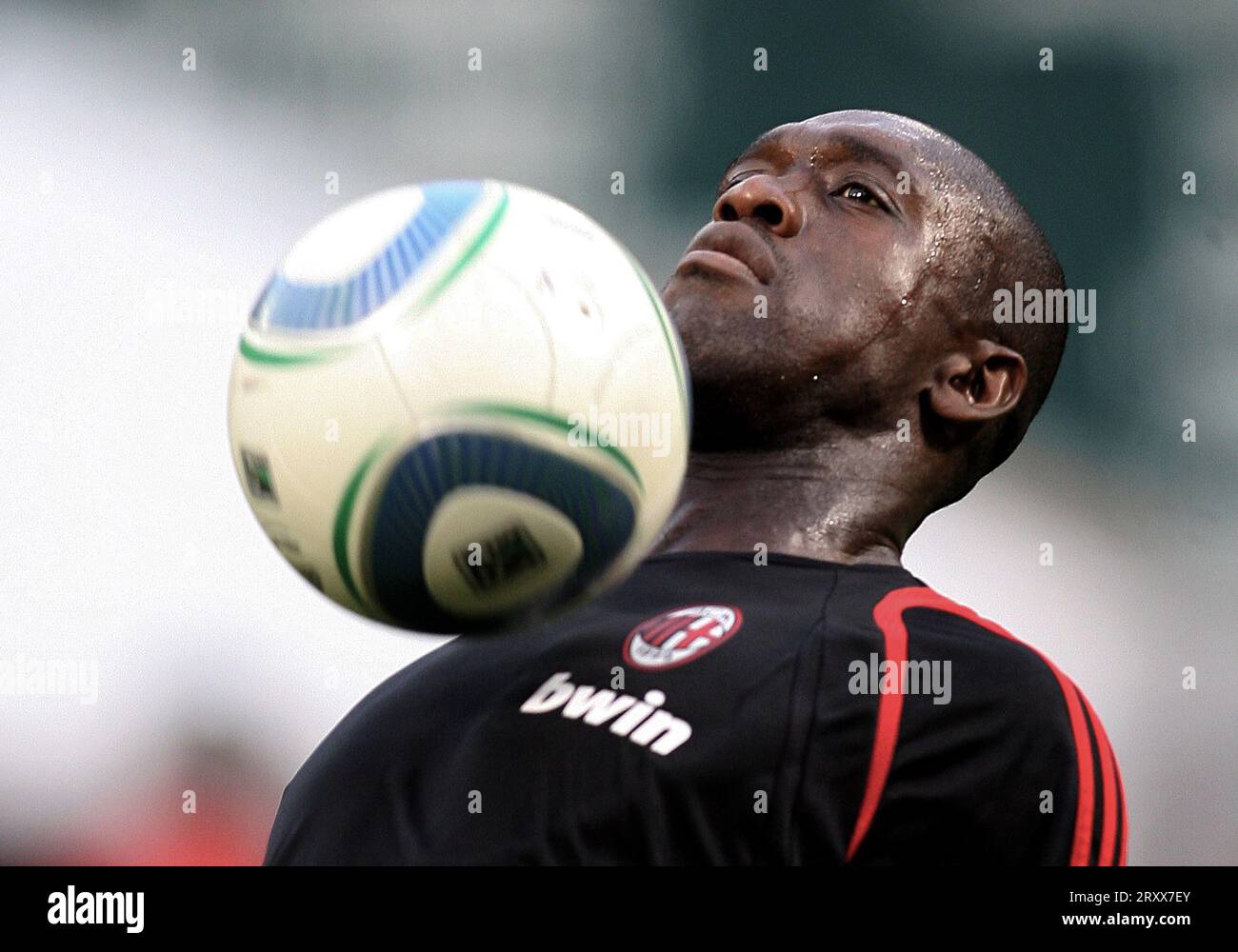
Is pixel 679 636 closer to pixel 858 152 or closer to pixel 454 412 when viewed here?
pixel 454 412

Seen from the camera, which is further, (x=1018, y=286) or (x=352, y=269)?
(x=1018, y=286)

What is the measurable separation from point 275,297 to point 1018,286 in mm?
1659

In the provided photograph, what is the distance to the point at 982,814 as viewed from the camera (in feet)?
9.23

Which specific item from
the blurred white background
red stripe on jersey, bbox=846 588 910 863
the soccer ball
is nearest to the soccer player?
red stripe on jersey, bbox=846 588 910 863

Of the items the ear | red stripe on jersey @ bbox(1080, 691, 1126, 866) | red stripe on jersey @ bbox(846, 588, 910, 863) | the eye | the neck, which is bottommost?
red stripe on jersey @ bbox(1080, 691, 1126, 866)

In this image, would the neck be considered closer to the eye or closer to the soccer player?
the soccer player

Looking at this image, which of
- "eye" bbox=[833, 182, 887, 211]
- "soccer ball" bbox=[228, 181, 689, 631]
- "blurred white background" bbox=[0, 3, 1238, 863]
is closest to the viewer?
"soccer ball" bbox=[228, 181, 689, 631]

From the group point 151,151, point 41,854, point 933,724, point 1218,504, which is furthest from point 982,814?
point 151,151

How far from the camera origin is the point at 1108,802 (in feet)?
9.57

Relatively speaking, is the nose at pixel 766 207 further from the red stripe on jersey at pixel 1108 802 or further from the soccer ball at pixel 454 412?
the red stripe on jersey at pixel 1108 802

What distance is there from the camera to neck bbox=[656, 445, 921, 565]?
3381 mm

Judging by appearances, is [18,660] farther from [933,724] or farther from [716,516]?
[933,724]

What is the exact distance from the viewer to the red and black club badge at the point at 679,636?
9.71ft

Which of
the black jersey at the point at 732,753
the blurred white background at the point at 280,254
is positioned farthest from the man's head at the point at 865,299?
the blurred white background at the point at 280,254
